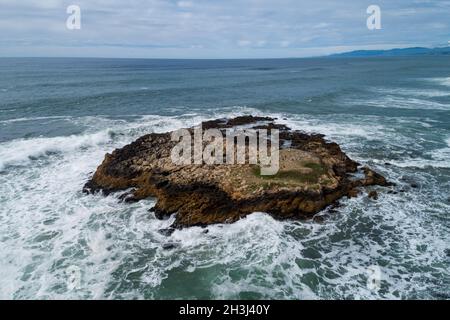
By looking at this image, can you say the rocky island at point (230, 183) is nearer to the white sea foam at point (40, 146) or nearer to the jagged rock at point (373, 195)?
the jagged rock at point (373, 195)

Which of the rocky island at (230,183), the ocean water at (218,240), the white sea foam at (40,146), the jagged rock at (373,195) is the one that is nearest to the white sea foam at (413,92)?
the ocean water at (218,240)

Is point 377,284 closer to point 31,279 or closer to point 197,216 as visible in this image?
point 197,216

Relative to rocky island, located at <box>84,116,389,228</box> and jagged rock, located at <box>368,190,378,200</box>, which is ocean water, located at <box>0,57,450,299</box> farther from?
rocky island, located at <box>84,116,389,228</box>

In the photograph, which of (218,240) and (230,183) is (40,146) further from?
(218,240)

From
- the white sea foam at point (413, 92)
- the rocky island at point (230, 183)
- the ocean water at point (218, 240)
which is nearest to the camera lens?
the ocean water at point (218, 240)

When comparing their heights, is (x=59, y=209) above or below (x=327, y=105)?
below

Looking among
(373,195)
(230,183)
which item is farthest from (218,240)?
(373,195)

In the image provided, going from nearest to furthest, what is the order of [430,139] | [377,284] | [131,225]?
[377,284] < [131,225] < [430,139]
